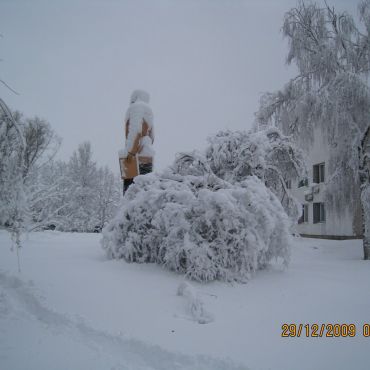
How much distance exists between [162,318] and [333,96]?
8233 millimetres

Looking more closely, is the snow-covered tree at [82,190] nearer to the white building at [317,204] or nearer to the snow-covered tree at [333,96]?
the white building at [317,204]

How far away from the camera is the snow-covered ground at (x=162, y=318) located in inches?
104

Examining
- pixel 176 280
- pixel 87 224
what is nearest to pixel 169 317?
pixel 176 280

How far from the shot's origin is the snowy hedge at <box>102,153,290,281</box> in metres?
4.73

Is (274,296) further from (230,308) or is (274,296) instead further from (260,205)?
(260,205)

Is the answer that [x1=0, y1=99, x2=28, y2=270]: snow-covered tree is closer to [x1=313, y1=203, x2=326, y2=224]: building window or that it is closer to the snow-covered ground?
the snow-covered ground

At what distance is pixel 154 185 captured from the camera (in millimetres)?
5656

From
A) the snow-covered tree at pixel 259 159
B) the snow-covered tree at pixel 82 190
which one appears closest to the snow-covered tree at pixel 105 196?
the snow-covered tree at pixel 82 190

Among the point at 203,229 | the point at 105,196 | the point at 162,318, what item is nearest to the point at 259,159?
the point at 203,229
